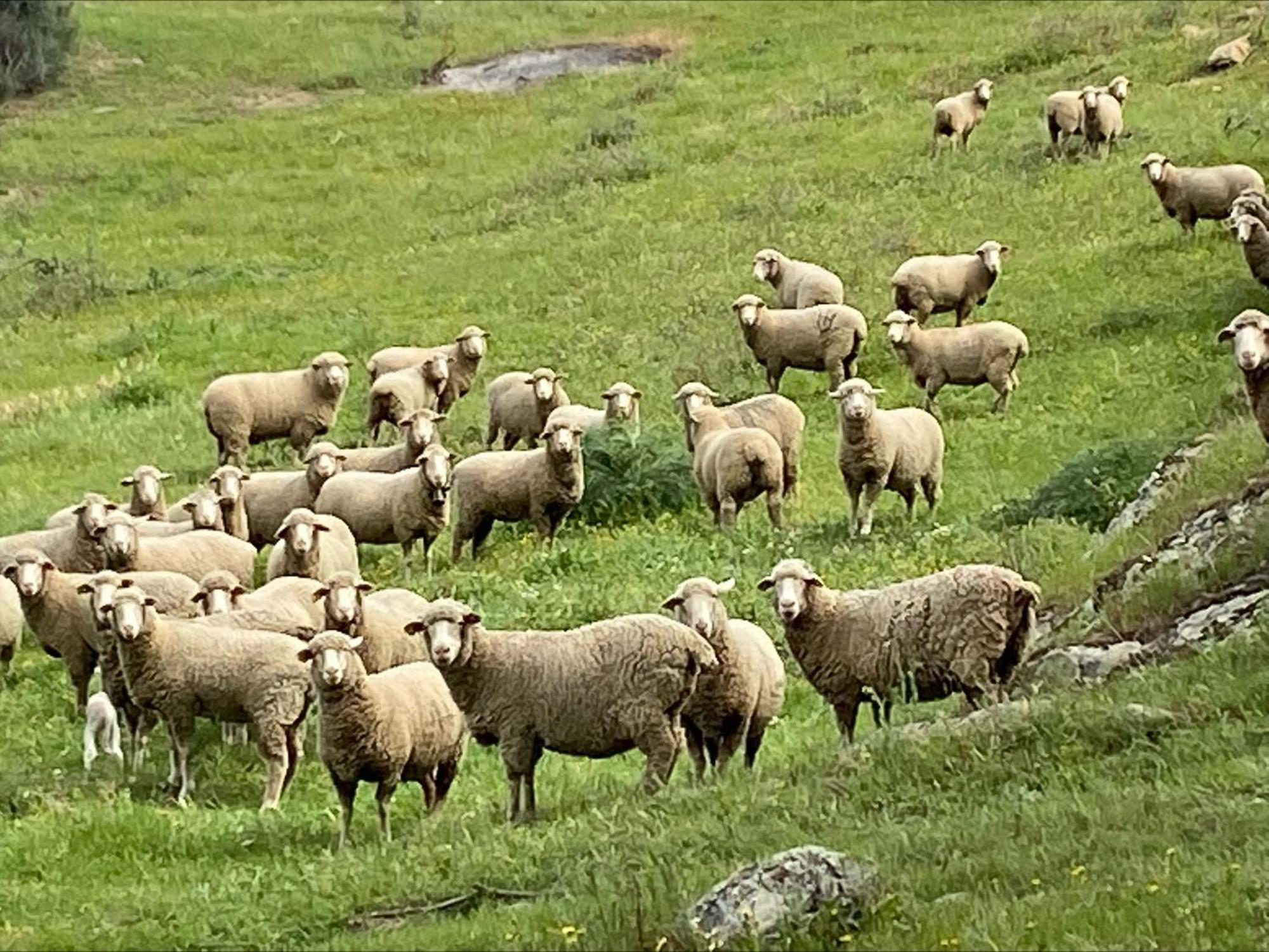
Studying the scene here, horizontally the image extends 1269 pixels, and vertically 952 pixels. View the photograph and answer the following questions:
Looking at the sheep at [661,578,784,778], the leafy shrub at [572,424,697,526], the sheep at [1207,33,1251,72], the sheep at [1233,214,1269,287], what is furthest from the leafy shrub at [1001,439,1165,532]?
the sheep at [1207,33,1251,72]

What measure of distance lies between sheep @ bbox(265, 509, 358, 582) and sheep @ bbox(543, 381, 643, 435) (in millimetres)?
3578

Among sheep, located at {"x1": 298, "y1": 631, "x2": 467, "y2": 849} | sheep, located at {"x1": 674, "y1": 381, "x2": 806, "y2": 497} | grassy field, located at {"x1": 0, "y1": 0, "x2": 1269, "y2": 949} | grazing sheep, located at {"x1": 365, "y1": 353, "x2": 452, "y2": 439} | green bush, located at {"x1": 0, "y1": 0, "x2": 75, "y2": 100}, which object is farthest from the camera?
green bush, located at {"x1": 0, "y1": 0, "x2": 75, "y2": 100}

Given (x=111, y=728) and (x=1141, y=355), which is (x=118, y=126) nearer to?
(x=1141, y=355)

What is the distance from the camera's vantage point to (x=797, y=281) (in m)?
25.4

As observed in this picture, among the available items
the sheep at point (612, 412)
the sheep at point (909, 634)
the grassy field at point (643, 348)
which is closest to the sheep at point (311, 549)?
the grassy field at point (643, 348)

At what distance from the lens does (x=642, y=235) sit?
3198cm

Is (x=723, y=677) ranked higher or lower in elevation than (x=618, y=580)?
higher

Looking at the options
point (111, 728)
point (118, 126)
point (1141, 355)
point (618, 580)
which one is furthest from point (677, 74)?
point (111, 728)

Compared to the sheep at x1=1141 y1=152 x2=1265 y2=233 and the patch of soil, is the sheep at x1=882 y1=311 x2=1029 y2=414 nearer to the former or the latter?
the sheep at x1=1141 y1=152 x2=1265 y2=233

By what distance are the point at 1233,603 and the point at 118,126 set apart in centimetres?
4096

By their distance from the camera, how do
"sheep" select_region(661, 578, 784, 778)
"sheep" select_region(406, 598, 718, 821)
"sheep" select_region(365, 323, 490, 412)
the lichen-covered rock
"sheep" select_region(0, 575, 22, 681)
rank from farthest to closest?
"sheep" select_region(365, 323, 490, 412) → "sheep" select_region(0, 575, 22, 681) → "sheep" select_region(661, 578, 784, 778) → "sheep" select_region(406, 598, 718, 821) → the lichen-covered rock

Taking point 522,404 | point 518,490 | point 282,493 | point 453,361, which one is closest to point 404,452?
point 282,493

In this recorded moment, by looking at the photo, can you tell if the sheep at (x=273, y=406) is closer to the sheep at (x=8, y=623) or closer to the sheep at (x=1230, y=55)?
the sheep at (x=8, y=623)

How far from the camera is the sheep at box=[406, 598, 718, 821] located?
11.0m
